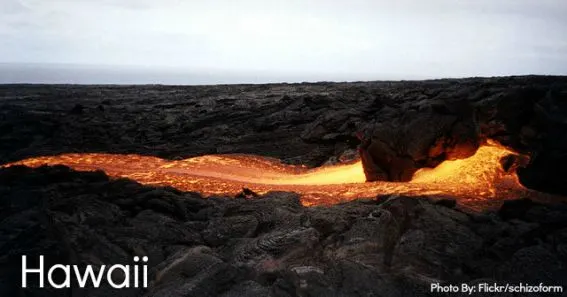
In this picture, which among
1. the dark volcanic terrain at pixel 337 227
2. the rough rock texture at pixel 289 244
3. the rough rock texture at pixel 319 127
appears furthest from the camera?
the rough rock texture at pixel 319 127

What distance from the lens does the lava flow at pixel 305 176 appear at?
60.5ft

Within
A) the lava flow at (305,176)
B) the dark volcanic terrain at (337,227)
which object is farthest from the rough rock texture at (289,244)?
the lava flow at (305,176)

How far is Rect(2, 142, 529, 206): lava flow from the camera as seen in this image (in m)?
18.5

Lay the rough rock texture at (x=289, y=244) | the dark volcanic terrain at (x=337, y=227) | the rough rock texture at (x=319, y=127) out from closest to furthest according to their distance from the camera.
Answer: the rough rock texture at (x=289, y=244), the dark volcanic terrain at (x=337, y=227), the rough rock texture at (x=319, y=127)

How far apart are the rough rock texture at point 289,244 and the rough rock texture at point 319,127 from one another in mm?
6358

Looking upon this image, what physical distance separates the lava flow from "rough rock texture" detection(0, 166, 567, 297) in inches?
127

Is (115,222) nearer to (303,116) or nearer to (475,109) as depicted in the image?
(475,109)

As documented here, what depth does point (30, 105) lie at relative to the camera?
42.2m

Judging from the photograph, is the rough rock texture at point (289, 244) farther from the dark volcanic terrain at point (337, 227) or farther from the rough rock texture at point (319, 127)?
the rough rock texture at point (319, 127)

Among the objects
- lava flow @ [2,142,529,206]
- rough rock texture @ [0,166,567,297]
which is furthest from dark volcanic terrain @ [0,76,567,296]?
lava flow @ [2,142,529,206]

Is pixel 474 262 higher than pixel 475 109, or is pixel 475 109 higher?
pixel 475 109

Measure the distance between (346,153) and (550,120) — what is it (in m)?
13.5

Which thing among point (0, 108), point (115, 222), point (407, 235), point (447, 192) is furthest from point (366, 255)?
point (0, 108)

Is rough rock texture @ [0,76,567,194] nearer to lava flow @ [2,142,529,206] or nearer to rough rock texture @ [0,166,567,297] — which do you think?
lava flow @ [2,142,529,206]
